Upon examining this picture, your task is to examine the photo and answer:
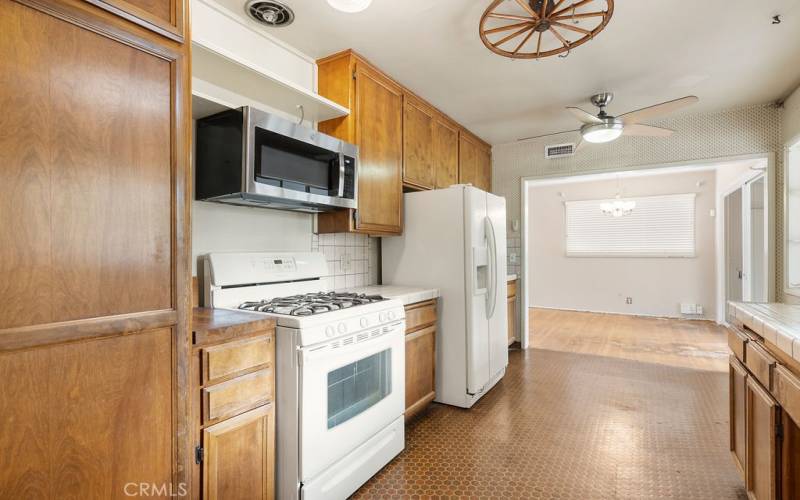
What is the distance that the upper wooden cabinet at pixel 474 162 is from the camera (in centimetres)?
406

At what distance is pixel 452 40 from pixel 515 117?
161 centimetres

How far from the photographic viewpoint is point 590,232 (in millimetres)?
7145

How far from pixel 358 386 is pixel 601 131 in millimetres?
2748

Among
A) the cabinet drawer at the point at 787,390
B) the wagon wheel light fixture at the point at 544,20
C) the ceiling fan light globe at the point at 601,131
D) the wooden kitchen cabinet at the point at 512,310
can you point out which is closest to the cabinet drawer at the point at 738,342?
the cabinet drawer at the point at 787,390

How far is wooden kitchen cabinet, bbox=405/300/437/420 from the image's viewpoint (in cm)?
259

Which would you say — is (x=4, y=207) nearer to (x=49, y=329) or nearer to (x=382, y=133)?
(x=49, y=329)

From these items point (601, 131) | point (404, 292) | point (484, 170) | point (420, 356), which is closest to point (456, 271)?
point (404, 292)

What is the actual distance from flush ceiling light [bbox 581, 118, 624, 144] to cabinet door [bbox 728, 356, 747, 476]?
194cm

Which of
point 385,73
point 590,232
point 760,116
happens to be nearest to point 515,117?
point 385,73

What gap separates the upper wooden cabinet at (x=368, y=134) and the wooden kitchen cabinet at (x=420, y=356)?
646 mm

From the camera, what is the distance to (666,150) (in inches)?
151

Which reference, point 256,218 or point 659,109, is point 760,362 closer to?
point 659,109

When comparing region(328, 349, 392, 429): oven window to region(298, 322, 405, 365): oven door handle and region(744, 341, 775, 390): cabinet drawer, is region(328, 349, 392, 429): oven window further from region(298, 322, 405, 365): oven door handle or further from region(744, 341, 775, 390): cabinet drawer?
region(744, 341, 775, 390): cabinet drawer

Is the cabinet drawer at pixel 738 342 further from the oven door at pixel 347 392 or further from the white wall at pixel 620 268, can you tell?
the white wall at pixel 620 268
